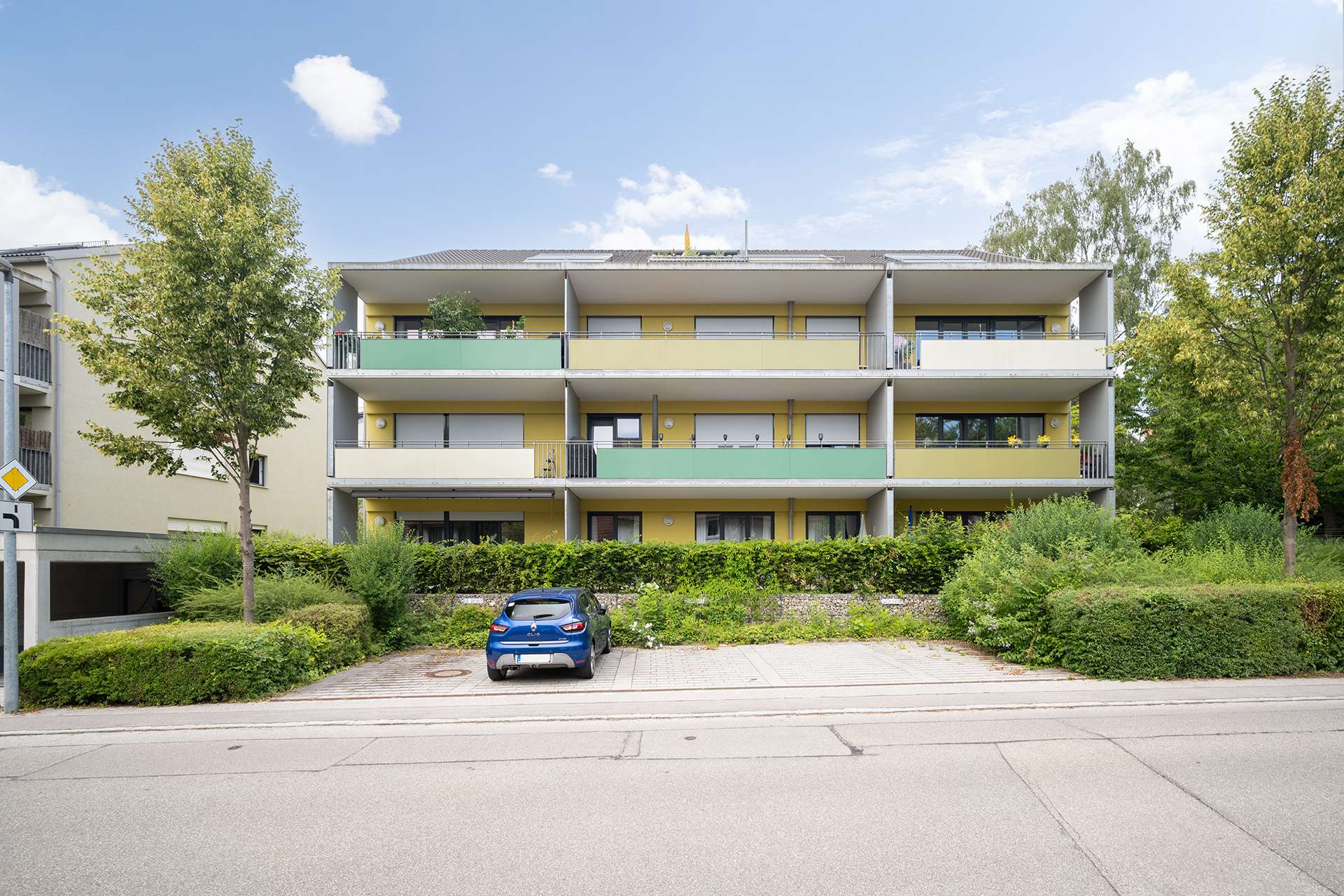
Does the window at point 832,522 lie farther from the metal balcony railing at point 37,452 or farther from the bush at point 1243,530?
the metal balcony railing at point 37,452

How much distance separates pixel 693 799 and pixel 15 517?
9.70 meters

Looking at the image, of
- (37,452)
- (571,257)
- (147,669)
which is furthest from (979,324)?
(37,452)

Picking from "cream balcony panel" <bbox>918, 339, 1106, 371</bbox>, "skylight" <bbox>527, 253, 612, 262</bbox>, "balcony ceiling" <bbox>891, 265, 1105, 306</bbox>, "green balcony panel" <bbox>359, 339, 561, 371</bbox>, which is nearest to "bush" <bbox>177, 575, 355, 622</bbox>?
"green balcony panel" <bbox>359, 339, 561, 371</bbox>

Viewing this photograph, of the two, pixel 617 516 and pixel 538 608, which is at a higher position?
pixel 617 516

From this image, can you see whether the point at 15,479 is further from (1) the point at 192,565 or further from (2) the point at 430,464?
(2) the point at 430,464

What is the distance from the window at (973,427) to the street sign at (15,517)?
20.9 m

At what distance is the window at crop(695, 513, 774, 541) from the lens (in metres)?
23.6

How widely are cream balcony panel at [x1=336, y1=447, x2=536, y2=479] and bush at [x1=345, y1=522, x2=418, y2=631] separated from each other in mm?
4996

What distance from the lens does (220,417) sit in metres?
13.7

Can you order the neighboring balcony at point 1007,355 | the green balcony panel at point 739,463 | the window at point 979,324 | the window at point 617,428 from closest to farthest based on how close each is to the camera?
the green balcony panel at point 739,463 < the neighboring balcony at point 1007,355 < the window at point 617,428 < the window at point 979,324

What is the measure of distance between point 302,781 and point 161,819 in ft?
3.77

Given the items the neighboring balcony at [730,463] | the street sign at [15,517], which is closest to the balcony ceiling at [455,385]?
the neighboring balcony at [730,463]

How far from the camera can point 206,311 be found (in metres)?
12.9

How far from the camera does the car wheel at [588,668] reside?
40.4ft
